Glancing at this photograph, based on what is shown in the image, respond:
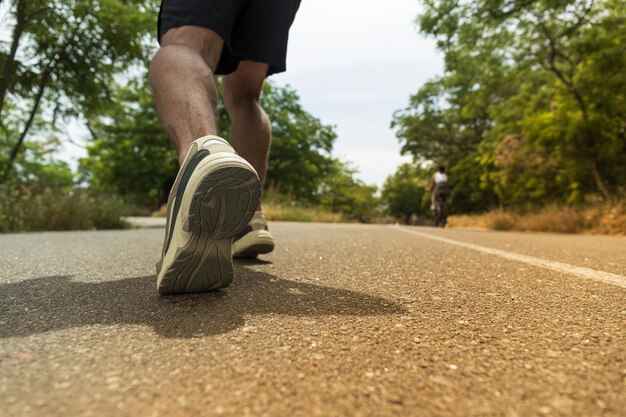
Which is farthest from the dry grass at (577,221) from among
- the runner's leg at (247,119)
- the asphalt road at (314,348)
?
the runner's leg at (247,119)

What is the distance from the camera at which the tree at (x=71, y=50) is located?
8.56 metres

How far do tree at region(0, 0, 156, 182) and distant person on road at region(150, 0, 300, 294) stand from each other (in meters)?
8.08

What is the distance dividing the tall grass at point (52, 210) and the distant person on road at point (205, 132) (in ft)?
20.2

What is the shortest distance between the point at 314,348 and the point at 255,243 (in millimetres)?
1341

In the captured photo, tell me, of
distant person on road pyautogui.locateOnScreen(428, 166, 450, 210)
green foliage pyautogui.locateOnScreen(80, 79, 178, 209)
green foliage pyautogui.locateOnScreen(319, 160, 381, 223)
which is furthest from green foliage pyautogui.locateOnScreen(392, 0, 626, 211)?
green foliage pyautogui.locateOnScreen(319, 160, 381, 223)

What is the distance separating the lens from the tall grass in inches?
269

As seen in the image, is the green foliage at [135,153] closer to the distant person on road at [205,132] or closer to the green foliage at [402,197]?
the distant person on road at [205,132]

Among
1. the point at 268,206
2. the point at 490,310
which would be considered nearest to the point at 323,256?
the point at 490,310

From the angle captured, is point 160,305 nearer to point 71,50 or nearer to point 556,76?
point 71,50

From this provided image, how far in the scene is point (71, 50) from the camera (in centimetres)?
939

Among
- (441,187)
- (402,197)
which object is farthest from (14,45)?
(402,197)

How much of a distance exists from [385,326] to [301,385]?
426 mm

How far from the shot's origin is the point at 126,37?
363 inches

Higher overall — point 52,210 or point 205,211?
point 205,211
